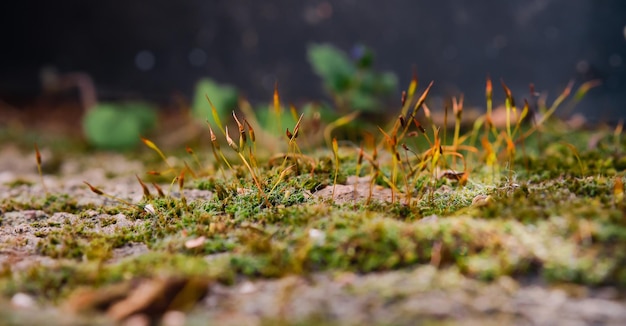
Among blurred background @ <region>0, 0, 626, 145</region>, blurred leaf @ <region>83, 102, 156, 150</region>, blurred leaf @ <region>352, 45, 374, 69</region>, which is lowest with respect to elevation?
blurred leaf @ <region>83, 102, 156, 150</region>

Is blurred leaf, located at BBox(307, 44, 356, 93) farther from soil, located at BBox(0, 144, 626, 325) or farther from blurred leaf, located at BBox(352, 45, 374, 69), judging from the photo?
soil, located at BBox(0, 144, 626, 325)

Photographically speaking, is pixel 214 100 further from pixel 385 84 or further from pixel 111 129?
pixel 385 84

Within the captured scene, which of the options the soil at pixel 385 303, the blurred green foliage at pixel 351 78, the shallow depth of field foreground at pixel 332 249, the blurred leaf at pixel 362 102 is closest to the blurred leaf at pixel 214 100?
the blurred green foliage at pixel 351 78

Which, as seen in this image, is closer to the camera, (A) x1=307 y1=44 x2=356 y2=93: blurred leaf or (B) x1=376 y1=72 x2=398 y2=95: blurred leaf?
(A) x1=307 y1=44 x2=356 y2=93: blurred leaf

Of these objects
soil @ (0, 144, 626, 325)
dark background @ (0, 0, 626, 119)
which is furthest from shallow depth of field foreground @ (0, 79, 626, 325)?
dark background @ (0, 0, 626, 119)

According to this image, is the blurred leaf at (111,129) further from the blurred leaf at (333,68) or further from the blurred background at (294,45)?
the blurred leaf at (333,68)

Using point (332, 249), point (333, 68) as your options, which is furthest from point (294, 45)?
point (332, 249)

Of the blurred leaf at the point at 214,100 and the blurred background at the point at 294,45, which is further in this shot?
the blurred leaf at the point at 214,100
